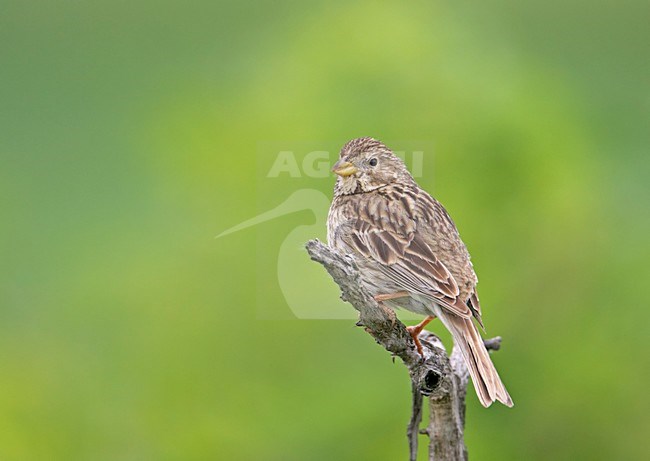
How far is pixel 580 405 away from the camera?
417 cm

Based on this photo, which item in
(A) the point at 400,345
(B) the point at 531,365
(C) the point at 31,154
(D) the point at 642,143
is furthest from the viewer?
(C) the point at 31,154

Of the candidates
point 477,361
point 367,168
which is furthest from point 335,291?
point 477,361

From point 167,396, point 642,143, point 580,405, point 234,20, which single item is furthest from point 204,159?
point 234,20

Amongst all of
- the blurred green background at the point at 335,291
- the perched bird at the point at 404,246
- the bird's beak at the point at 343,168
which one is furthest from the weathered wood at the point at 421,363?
the blurred green background at the point at 335,291

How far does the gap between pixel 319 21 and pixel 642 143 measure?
2315 millimetres

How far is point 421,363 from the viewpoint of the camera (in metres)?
2.97

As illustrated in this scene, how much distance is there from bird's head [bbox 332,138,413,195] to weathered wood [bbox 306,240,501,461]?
0.48 meters

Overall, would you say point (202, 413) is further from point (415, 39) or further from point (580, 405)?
point (415, 39)

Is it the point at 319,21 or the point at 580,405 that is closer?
the point at 580,405

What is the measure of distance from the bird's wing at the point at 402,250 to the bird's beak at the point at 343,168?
128mm

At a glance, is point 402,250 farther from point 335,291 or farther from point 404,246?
point 335,291

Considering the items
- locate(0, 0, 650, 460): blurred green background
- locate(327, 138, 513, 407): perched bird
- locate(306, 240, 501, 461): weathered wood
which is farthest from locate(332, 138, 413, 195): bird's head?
locate(0, 0, 650, 460): blurred green background

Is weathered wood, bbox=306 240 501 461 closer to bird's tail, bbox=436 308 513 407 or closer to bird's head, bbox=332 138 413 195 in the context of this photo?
bird's tail, bbox=436 308 513 407

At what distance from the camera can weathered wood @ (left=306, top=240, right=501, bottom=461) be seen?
2.60 m
